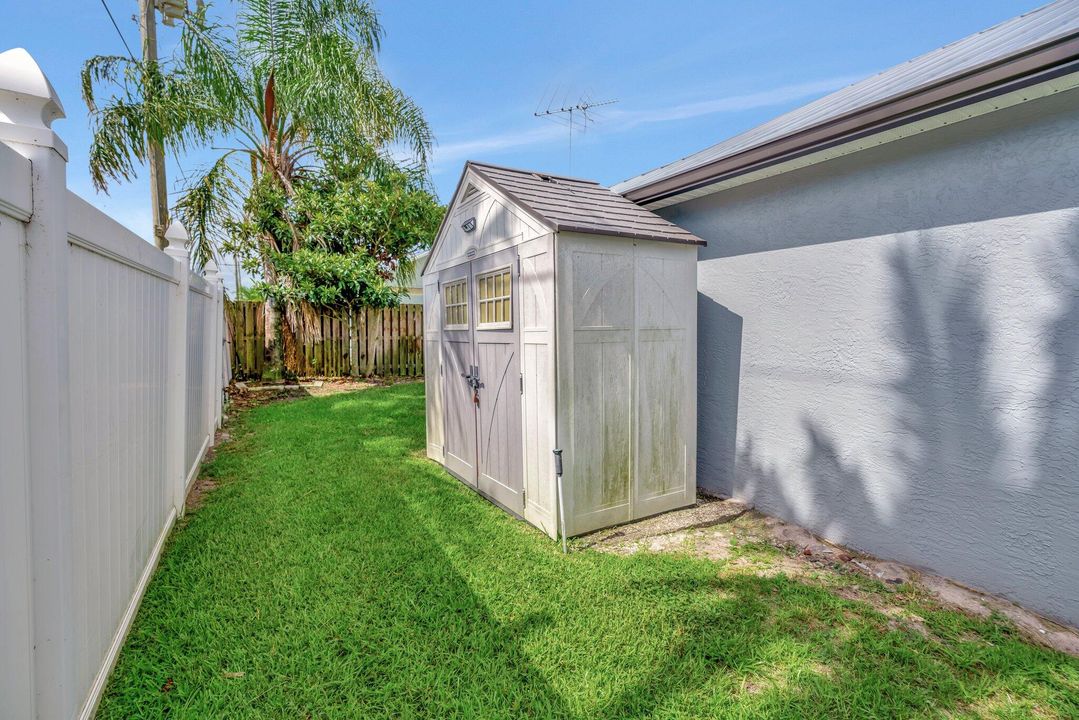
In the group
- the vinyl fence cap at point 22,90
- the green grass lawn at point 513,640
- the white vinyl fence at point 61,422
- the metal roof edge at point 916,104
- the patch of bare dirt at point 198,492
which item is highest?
the metal roof edge at point 916,104

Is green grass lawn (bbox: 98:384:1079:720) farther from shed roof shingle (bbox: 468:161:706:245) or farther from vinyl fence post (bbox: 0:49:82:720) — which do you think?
shed roof shingle (bbox: 468:161:706:245)

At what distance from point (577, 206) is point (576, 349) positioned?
1196 mm

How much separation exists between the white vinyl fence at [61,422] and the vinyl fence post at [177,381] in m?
0.78

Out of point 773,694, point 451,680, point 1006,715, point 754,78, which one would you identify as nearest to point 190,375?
point 451,680

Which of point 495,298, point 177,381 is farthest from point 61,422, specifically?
point 495,298

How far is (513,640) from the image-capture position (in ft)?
7.98

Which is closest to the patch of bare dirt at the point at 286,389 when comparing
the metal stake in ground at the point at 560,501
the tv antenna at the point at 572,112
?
the tv antenna at the point at 572,112

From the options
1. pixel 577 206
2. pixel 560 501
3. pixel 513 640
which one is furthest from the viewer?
pixel 577 206

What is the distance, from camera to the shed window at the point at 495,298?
3.99 meters

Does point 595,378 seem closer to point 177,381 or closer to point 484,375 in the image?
point 484,375

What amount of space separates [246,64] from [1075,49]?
11323 mm

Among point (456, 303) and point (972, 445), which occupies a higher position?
point (456, 303)

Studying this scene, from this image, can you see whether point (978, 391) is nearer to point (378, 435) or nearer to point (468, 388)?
point (468, 388)

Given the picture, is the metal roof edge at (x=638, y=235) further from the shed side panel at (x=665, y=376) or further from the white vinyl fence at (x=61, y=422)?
the white vinyl fence at (x=61, y=422)
